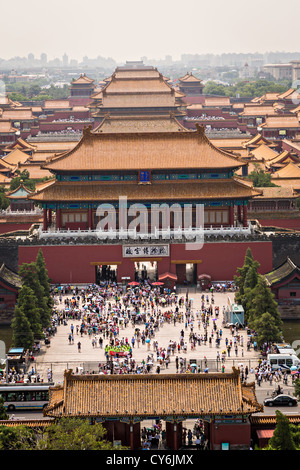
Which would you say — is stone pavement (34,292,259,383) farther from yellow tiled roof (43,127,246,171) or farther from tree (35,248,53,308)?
yellow tiled roof (43,127,246,171)

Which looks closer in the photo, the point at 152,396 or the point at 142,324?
the point at 152,396

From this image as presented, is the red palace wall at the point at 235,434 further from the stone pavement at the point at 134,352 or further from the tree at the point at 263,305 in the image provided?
the tree at the point at 263,305

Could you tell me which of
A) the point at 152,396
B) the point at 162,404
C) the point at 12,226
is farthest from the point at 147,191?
the point at 162,404

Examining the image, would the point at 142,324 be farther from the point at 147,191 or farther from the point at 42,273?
the point at 147,191

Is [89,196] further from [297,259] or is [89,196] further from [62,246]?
[297,259]

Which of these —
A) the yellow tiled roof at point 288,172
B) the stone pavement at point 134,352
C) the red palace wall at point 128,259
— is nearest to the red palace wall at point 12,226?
the red palace wall at point 128,259
